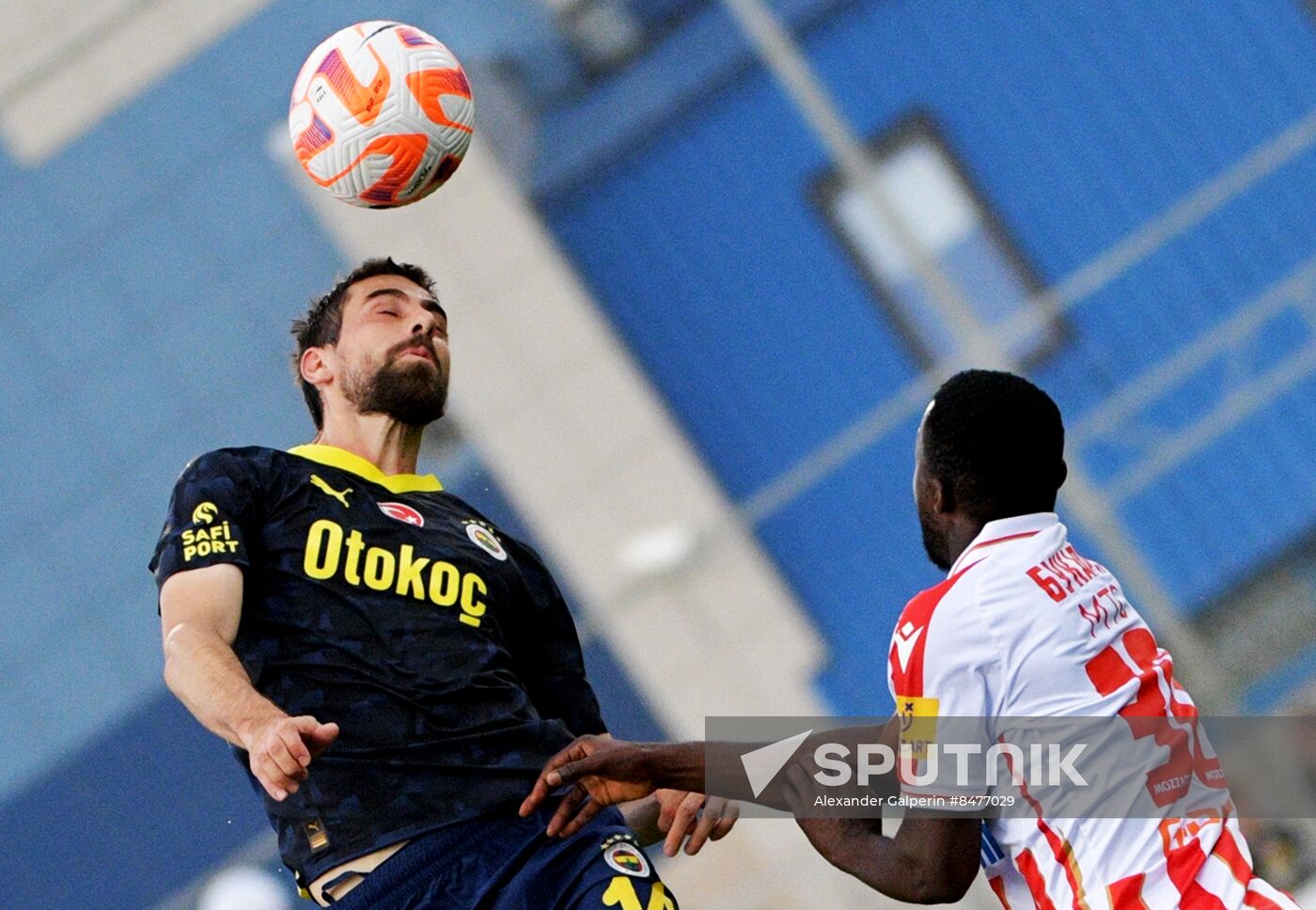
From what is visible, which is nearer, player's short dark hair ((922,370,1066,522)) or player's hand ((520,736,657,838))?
player's short dark hair ((922,370,1066,522))

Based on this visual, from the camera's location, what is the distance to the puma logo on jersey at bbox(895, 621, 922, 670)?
109 inches

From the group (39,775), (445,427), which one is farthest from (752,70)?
(39,775)

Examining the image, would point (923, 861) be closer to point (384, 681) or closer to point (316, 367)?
point (384, 681)

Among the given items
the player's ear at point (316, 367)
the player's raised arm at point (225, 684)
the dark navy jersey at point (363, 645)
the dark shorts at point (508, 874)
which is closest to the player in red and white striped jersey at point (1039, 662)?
the dark shorts at point (508, 874)

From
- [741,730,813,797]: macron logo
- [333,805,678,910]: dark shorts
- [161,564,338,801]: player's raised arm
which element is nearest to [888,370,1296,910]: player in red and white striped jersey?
[741,730,813,797]: macron logo

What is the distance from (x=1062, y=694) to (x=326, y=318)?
1.94 m

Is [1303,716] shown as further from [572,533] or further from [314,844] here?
[314,844]

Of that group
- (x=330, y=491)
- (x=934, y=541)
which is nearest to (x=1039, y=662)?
(x=934, y=541)

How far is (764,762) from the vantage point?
302 cm

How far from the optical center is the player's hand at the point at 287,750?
2.54 metres

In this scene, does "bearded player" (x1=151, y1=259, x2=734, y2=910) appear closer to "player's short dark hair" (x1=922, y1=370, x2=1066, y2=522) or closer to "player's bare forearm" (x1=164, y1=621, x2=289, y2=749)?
"player's bare forearm" (x1=164, y1=621, x2=289, y2=749)

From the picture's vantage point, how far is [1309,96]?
39.0 ft

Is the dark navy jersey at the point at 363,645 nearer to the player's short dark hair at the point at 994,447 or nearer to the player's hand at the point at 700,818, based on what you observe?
the player's hand at the point at 700,818

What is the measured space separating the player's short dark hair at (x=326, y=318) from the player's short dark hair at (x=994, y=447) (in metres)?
1.48
